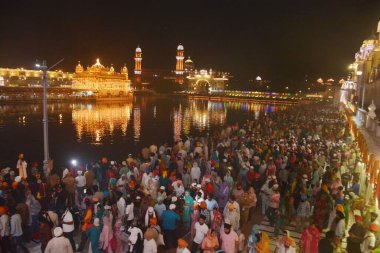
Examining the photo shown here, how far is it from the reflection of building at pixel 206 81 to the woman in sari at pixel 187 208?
130m

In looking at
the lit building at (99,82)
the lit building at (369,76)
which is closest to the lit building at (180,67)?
the lit building at (99,82)

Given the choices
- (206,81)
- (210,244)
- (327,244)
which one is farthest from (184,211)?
(206,81)

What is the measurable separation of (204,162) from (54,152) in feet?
46.4

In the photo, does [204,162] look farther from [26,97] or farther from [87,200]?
[26,97]

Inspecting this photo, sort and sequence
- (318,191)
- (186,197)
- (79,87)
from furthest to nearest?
1. (79,87)
2. (318,191)
3. (186,197)

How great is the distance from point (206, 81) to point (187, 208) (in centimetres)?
13143

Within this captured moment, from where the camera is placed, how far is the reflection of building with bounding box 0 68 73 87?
8856cm

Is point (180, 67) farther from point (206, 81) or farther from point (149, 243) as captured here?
point (149, 243)

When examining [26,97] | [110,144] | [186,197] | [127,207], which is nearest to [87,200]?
[127,207]

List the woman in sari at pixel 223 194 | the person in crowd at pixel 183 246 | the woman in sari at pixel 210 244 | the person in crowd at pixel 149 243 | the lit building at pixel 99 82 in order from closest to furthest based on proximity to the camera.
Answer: the person in crowd at pixel 183 246, the woman in sari at pixel 210 244, the person in crowd at pixel 149 243, the woman in sari at pixel 223 194, the lit building at pixel 99 82

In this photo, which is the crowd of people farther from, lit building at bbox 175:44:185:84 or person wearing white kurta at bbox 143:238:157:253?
lit building at bbox 175:44:185:84

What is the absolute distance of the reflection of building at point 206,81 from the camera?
136875mm

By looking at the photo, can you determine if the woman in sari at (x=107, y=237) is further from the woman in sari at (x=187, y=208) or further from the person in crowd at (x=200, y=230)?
the woman in sari at (x=187, y=208)

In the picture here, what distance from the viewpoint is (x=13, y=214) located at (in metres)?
6.46
